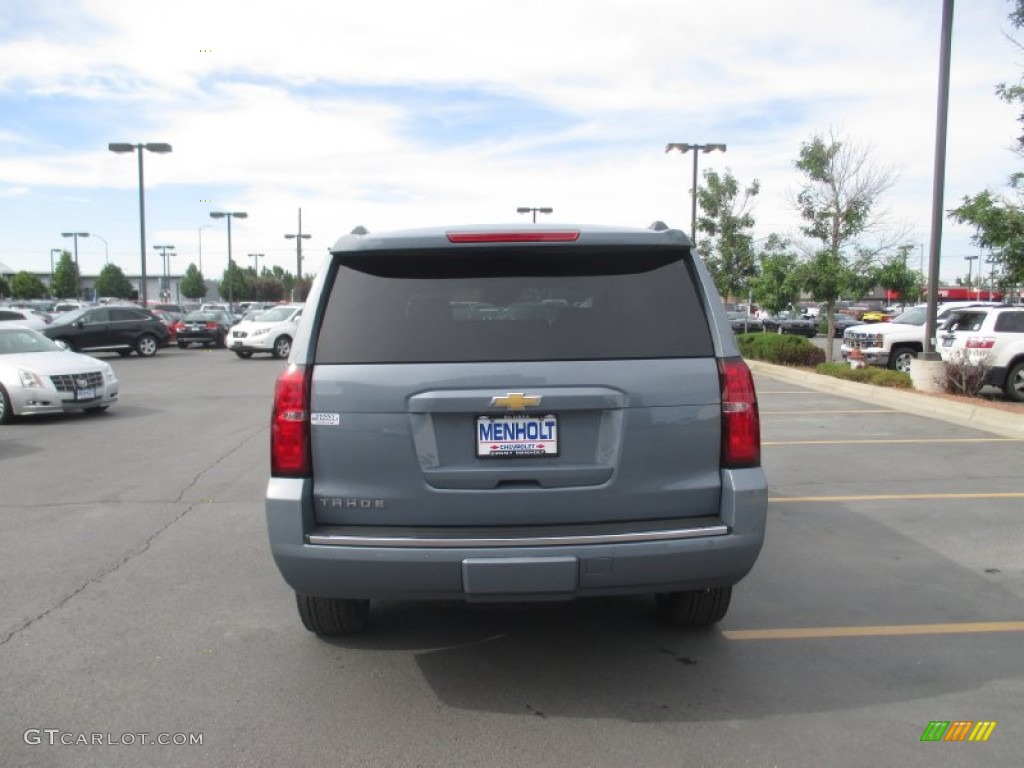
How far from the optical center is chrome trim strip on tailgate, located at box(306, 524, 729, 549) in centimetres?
350

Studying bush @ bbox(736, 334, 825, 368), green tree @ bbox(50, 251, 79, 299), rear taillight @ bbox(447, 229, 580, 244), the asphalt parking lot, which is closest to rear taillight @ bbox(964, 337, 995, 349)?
bush @ bbox(736, 334, 825, 368)

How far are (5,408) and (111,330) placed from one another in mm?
16600

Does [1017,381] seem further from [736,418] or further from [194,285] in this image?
[194,285]

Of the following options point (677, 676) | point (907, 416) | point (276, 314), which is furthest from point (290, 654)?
point (276, 314)

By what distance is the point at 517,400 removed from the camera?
3.54 m

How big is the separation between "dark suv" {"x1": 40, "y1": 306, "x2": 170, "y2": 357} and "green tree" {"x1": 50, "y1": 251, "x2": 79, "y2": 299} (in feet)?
221

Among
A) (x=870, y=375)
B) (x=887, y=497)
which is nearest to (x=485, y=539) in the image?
(x=887, y=497)

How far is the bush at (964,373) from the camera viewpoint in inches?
548

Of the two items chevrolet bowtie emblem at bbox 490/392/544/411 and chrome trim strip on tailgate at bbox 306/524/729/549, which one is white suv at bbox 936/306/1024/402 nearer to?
chrome trim strip on tailgate at bbox 306/524/729/549

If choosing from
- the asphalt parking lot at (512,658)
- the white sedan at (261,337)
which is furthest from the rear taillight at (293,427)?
the white sedan at (261,337)

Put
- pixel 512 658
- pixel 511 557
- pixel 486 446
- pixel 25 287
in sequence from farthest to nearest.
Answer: pixel 25 287 → pixel 512 658 → pixel 486 446 → pixel 511 557

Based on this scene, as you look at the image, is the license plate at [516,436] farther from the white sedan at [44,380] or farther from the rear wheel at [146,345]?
the rear wheel at [146,345]

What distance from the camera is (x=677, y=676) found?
4.00 metres

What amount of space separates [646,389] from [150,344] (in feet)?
93.6
